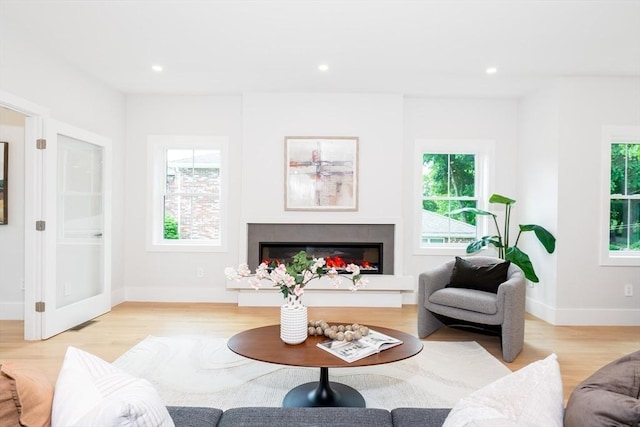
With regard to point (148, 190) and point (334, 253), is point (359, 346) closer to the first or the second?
point (334, 253)

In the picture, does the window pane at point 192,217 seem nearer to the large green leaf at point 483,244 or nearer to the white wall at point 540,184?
the large green leaf at point 483,244

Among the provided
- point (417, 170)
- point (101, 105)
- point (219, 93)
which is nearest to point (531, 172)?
point (417, 170)

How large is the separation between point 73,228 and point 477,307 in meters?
4.00

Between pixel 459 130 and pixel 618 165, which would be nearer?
pixel 618 165

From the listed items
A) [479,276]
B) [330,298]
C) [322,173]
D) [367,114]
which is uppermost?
[367,114]

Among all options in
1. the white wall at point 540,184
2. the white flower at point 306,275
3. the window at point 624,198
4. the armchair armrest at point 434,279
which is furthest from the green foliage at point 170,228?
the window at point 624,198

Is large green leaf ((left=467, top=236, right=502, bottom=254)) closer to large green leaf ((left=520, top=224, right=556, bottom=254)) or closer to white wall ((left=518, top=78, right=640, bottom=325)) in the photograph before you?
large green leaf ((left=520, top=224, right=556, bottom=254))

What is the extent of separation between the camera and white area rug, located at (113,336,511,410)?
8.34 feet

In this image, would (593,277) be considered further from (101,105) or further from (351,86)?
(101,105)

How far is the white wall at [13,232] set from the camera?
4.32 meters

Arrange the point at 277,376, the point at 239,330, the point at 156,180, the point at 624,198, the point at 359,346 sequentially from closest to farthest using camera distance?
the point at 359,346, the point at 277,376, the point at 239,330, the point at 624,198, the point at 156,180

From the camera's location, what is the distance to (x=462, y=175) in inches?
211

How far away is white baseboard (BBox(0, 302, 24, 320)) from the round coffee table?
3.19m

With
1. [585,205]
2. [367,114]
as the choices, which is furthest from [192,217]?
[585,205]
